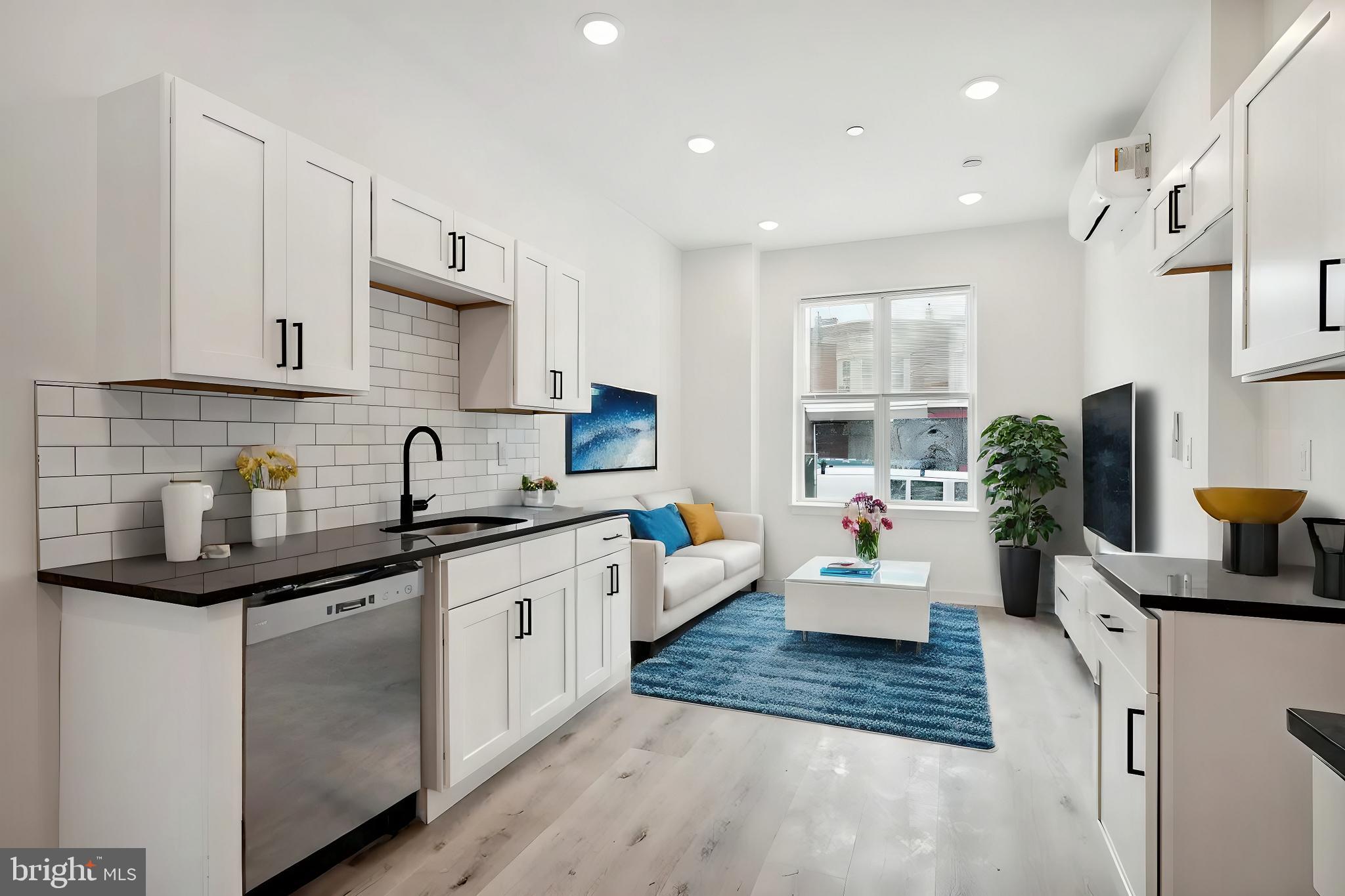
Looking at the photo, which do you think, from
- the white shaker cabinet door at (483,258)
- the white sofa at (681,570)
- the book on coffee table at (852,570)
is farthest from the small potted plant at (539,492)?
the book on coffee table at (852,570)

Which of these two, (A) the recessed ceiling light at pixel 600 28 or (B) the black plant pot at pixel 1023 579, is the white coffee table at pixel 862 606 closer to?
(B) the black plant pot at pixel 1023 579

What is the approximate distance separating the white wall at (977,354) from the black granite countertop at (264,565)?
12.0 feet

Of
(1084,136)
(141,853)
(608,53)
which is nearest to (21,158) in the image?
(141,853)

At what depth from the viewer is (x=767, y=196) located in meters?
4.75

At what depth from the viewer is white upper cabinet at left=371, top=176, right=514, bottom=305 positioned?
8.11 feet

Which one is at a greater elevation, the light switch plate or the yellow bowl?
the light switch plate

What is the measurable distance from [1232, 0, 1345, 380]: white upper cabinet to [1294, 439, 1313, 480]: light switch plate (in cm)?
55

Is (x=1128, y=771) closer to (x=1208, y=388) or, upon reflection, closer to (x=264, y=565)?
(x=1208, y=388)

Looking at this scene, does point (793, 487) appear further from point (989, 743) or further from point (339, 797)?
point (339, 797)

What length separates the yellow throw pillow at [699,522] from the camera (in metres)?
5.32

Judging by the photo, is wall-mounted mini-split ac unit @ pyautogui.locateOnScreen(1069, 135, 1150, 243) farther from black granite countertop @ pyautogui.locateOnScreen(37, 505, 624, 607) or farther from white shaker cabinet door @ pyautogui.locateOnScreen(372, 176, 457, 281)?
black granite countertop @ pyautogui.locateOnScreen(37, 505, 624, 607)

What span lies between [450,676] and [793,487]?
13.5 feet

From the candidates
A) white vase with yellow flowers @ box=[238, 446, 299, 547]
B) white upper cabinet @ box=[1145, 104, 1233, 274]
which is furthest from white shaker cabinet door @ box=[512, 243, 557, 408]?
white upper cabinet @ box=[1145, 104, 1233, 274]

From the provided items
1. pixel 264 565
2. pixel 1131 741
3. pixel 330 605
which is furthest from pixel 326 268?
pixel 1131 741
